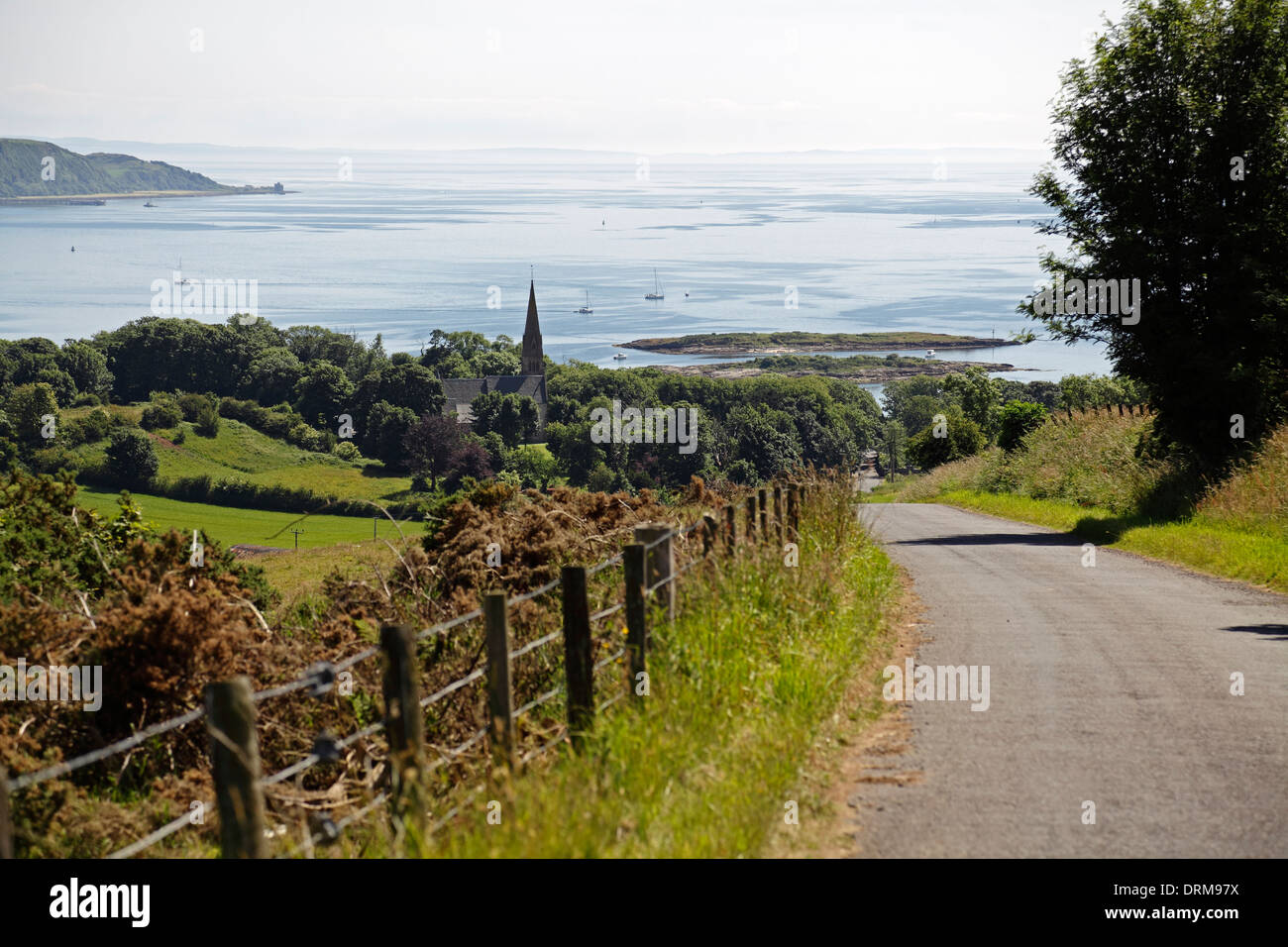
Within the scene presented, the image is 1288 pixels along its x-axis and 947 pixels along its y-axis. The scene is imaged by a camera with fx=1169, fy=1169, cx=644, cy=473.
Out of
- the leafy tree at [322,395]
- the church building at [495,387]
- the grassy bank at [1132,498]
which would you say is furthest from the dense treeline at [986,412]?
the leafy tree at [322,395]

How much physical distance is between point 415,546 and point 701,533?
4680 mm

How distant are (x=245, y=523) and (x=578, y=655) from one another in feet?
317

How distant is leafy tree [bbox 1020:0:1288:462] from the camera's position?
68.5ft

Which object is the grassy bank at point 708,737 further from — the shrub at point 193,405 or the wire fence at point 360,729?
the shrub at point 193,405

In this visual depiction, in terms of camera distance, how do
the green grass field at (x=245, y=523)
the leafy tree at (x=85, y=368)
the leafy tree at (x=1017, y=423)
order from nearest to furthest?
the leafy tree at (x=1017, y=423) → the green grass field at (x=245, y=523) → the leafy tree at (x=85, y=368)

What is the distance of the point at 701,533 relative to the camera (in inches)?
387

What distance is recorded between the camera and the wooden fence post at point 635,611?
716cm

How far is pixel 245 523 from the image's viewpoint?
319 feet

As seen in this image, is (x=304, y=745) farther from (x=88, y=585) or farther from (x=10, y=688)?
(x=88, y=585)

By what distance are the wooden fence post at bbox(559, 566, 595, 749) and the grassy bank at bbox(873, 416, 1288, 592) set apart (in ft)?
35.1

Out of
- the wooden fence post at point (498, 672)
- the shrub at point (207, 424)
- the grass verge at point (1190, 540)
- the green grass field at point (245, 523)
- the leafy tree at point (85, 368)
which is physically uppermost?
the leafy tree at point (85, 368)

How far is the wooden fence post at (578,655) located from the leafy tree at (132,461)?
4934 inches

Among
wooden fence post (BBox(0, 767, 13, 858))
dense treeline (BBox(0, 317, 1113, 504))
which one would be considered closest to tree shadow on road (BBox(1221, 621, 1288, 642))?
wooden fence post (BBox(0, 767, 13, 858))
